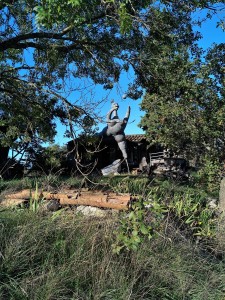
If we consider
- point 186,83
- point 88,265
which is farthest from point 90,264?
point 186,83

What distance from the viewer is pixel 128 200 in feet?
20.5

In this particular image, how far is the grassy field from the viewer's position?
386 centimetres

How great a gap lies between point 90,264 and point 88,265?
3 centimetres

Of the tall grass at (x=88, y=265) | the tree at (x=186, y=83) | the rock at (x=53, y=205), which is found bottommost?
the tall grass at (x=88, y=265)

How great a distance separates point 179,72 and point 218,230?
4513mm

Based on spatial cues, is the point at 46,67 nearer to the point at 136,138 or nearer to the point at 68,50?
the point at 68,50

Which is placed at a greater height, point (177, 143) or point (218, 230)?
point (177, 143)

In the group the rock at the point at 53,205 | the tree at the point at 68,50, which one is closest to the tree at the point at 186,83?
the tree at the point at 68,50

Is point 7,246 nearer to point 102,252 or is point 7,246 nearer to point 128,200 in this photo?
point 102,252

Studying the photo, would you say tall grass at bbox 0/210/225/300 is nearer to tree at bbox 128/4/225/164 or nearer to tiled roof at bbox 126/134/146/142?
tree at bbox 128/4/225/164

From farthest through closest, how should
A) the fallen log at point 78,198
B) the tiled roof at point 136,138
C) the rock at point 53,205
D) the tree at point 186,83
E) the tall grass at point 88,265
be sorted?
the tiled roof at point 136,138 < the tree at point 186,83 < the fallen log at point 78,198 < the rock at point 53,205 < the tall grass at point 88,265

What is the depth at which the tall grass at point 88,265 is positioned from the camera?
3.85 metres

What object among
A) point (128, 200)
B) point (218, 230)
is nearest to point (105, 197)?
point (128, 200)

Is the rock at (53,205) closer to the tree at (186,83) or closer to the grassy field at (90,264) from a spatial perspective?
the grassy field at (90,264)
